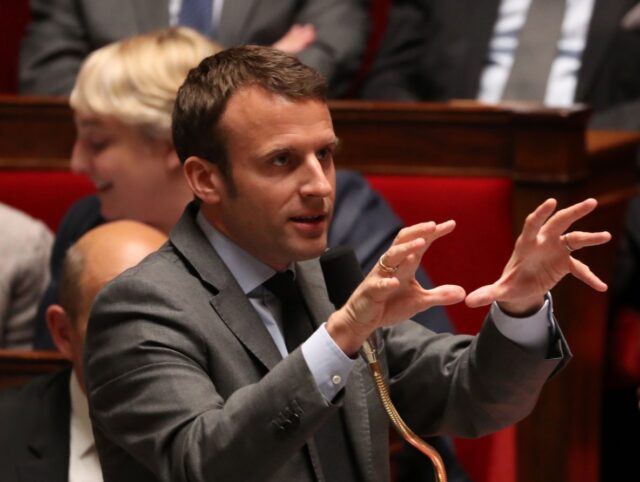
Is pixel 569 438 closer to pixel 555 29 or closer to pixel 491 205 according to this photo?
pixel 491 205

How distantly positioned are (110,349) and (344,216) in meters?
0.83

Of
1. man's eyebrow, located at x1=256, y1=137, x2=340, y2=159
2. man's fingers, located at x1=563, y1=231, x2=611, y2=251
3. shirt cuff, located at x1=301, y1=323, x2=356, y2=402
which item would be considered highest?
man's eyebrow, located at x1=256, y1=137, x2=340, y2=159

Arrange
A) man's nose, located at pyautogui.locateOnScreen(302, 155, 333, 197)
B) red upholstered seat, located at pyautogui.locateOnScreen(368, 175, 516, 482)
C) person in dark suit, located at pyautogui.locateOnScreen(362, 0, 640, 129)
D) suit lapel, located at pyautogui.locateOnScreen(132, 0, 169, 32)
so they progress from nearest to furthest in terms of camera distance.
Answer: man's nose, located at pyautogui.locateOnScreen(302, 155, 333, 197) → red upholstered seat, located at pyautogui.locateOnScreen(368, 175, 516, 482) → person in dark suit, located at pyautogui.locateOnScreen(362, 0, 640, 129) → suit lapel, located at pyautogui.locateOnScreen(132, 0, 169, 32)

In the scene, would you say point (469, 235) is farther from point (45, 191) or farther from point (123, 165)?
point (45, 191)

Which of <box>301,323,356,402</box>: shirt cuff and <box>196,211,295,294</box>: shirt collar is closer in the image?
<box>301,323,356,402</box>: shirt cuff

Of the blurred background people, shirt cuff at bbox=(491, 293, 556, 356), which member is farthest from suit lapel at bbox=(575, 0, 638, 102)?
shirt cuff at bbox=(491, 293, 556, 356)

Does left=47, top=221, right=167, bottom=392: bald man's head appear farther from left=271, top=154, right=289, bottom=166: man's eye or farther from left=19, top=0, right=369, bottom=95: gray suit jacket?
left=19, top=0, right=369, bottom=95: gray suit jacket

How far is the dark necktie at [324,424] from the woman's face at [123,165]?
2.41 feet

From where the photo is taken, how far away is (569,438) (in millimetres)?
1999

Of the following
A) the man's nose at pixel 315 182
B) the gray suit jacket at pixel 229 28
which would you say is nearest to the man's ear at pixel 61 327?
the man's nose at pixel 315 182

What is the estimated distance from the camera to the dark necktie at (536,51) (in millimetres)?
2496

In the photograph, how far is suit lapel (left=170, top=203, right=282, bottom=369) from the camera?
1.14 m

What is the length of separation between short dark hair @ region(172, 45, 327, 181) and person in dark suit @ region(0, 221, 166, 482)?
41cm

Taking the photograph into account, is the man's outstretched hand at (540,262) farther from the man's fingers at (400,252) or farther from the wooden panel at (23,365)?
the wooden panel at (23,365)
